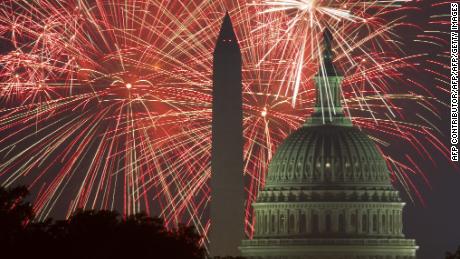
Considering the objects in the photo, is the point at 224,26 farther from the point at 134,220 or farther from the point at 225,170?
the point at 134,220

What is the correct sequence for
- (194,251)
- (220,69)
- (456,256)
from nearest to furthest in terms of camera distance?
(194,251) → (456,256) → (220,69)

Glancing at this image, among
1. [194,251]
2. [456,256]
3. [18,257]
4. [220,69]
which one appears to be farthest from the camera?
[220,69]

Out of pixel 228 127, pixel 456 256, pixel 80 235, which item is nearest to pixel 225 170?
pixel 228 127

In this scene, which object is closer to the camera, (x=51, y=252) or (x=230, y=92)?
(x=51, y=252)

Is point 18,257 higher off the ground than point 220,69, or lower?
lower

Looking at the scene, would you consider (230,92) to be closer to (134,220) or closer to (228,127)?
(228,127)

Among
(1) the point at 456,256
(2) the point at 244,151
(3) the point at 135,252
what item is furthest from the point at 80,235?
(2) the point at 244,151
